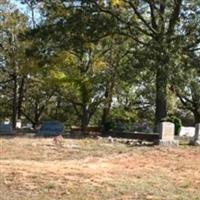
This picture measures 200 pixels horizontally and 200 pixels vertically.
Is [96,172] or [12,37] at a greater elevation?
[12,37]

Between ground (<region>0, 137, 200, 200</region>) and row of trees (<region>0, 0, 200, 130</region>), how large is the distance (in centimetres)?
896

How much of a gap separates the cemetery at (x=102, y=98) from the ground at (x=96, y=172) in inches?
1.0

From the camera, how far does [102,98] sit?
4194 cm

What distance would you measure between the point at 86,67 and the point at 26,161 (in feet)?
76.4

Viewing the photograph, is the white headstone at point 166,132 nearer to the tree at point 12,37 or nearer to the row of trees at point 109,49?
the row of trees at point 109,49

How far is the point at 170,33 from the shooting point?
1180 inches

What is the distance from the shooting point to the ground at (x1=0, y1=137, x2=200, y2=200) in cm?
1129

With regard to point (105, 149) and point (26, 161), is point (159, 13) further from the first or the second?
point (26, 161)

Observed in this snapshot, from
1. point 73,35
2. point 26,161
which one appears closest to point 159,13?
point 73,35

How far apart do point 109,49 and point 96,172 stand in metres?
25.9

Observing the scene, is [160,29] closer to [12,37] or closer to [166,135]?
[166,135]

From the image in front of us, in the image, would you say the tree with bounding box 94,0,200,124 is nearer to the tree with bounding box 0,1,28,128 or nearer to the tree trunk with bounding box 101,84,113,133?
the tree trunk with bounding box 101,84,113,133

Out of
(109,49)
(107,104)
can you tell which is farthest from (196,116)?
(109,49)

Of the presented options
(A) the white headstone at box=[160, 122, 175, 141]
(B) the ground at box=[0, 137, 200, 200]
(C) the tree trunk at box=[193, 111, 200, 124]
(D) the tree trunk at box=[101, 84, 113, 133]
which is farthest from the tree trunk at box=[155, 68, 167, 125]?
(C) the tree trunk at box=[193, 111, 200, 124]
